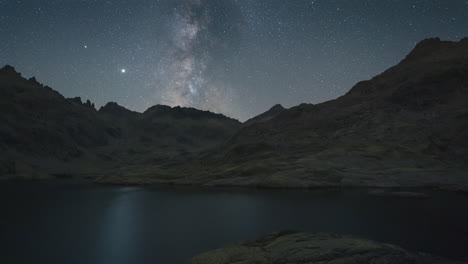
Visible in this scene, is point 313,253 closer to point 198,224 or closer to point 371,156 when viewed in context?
point 198,224

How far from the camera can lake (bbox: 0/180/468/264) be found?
128 feet

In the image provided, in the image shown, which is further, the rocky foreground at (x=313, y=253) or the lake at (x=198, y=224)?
the lake at (x=198, y=224)

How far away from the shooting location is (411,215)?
56.6 meters

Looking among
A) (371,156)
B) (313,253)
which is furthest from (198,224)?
(371,156)

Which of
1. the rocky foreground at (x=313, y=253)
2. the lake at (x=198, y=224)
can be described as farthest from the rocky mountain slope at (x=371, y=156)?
the rocky foreground at (x=313, y=253)

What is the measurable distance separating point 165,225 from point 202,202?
27255 mm

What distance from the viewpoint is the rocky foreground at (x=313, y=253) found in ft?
86.5

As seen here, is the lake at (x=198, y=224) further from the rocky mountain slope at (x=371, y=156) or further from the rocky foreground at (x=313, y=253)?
the rocky mountain slope at (x=371, y=156)

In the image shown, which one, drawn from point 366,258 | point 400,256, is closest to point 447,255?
point 400,256

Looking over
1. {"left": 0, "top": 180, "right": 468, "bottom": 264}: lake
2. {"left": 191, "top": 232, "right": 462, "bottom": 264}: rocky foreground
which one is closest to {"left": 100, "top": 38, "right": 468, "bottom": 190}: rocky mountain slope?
{"left": 0, "top": 180, "right": 468, "bottom": 264}: lake

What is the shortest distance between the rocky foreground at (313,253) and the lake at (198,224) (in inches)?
223

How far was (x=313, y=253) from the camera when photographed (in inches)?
1097

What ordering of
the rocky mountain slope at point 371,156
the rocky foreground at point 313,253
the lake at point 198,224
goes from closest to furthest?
the rocky foreground at point 313,253
the lake at point 198,224
the rocky mountain slope at point 371,156

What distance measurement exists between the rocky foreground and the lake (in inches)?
223
